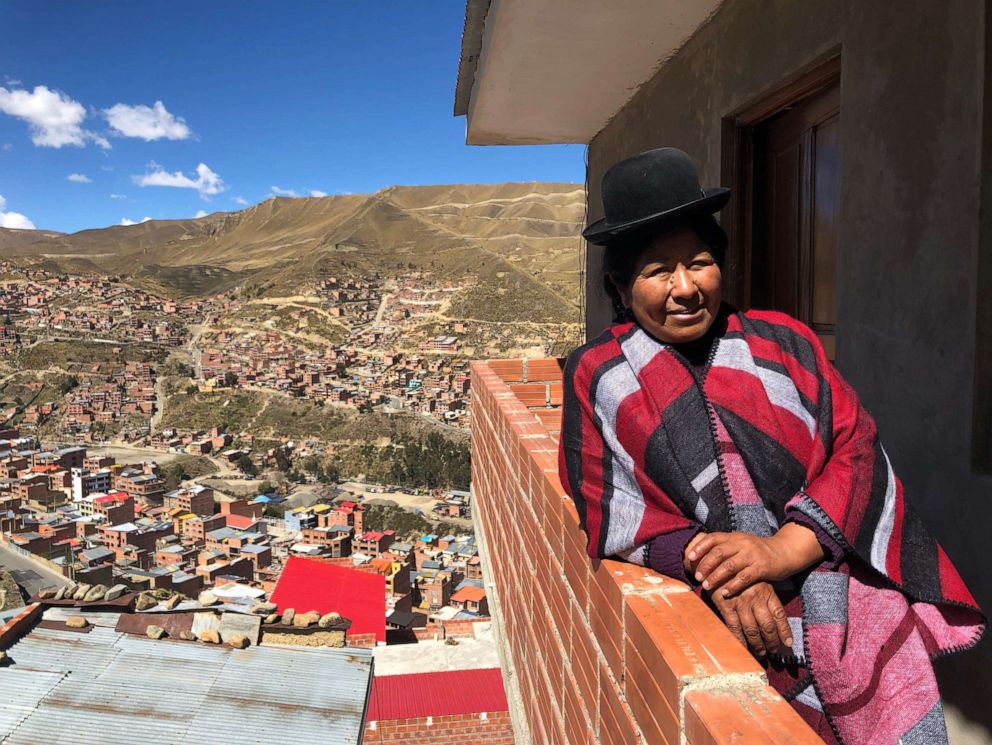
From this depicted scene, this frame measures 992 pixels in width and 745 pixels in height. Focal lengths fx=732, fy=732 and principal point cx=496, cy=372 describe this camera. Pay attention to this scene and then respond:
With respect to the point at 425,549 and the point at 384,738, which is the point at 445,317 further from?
the point at 384,738

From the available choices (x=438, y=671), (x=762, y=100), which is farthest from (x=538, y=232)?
(x=762, y=100)

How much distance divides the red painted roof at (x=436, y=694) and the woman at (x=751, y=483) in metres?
7.50

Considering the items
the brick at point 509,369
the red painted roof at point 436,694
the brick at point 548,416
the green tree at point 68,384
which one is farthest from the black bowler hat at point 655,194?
the green tree at point 68,384

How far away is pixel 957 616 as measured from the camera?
116 centimetres

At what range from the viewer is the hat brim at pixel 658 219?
1213 mm

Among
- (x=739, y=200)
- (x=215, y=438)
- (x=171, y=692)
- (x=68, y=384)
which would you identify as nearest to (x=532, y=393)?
(x=739, y=200)

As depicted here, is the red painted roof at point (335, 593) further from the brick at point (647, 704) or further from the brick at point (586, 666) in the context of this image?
the brick at point (647, 704)

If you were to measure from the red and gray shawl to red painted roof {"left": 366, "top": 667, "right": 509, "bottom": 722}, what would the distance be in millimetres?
7499

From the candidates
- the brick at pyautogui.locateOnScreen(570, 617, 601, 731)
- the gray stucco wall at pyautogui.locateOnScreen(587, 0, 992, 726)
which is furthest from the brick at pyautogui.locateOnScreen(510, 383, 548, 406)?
the brick at pyautogui.locateOnScreen(570, 617, 601, 731)

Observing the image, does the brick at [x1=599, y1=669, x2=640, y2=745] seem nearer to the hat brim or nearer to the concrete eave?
the hat brim

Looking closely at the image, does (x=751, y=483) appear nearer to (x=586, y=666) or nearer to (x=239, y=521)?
(x=586, y=666)

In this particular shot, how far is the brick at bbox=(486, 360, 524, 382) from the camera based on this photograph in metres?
4.50

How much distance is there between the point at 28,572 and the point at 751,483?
3749 centimetres

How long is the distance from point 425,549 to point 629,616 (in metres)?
34.9
